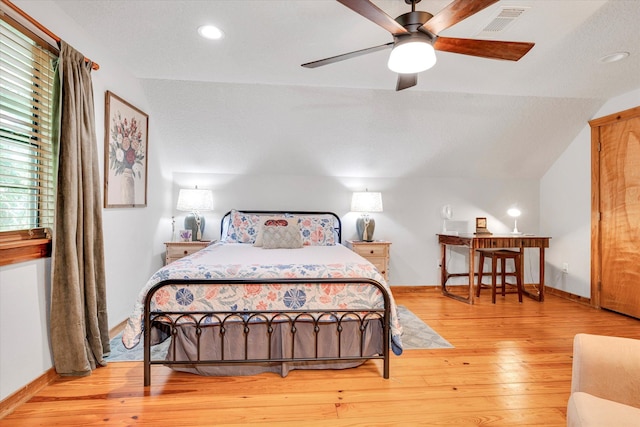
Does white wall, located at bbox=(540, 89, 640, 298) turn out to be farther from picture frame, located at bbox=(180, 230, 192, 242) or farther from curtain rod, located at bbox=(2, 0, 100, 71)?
curtain rod, located at bbox=(2, 0, 100, 71)

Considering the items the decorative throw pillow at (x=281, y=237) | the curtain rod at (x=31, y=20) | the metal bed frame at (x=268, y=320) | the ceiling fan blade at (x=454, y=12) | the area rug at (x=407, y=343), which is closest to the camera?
the ceiling fan blade at (x=454, y=12)

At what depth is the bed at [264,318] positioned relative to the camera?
2.11 m

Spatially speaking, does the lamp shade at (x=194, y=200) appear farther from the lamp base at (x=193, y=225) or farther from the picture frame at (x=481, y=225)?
the picture frame at (x=481, y=225)

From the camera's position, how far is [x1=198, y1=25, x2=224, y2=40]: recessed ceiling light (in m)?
2.33

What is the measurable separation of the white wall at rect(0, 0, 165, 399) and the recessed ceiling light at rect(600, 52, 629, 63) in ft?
13.5

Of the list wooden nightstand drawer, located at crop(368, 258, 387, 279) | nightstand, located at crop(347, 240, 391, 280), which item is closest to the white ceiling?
nightstand, located at crop(347, 240, 391, 280)

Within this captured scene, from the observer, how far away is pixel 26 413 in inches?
70.9

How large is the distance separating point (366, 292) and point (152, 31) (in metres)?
2.42

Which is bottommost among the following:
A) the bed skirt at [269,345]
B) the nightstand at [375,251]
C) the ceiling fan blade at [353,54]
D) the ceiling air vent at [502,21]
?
the bed skirt at [269,345]

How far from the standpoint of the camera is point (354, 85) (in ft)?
11.1

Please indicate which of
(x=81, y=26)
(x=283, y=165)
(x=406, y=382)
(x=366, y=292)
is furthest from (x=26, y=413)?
(x=283, y=165)

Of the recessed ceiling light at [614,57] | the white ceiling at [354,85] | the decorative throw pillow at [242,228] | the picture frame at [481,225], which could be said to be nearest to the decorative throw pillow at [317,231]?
the decorative throw pillow at [242,228]

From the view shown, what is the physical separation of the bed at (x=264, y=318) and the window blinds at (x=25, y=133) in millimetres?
843

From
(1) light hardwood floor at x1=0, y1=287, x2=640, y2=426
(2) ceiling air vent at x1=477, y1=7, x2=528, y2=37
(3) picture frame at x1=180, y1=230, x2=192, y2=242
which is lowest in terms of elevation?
(1) light hardwood floor at x1=0, y1=287, x2=640, y2=426
